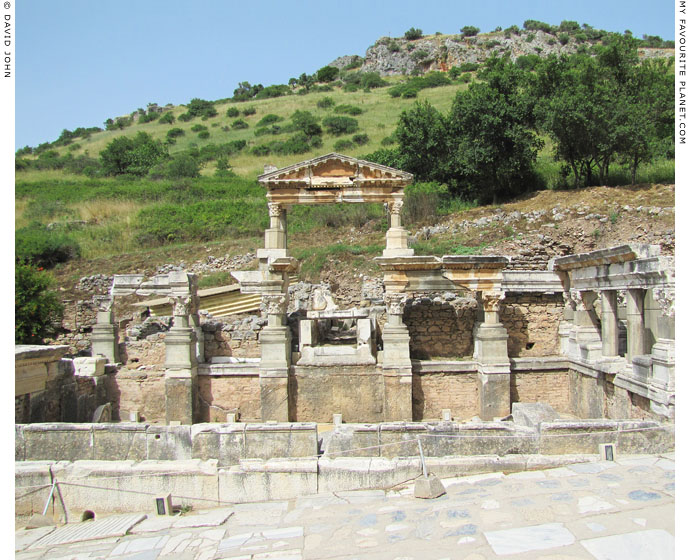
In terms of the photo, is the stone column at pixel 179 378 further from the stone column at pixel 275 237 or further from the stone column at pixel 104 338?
the stone column at pixel 275 237

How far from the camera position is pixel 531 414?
809 cm

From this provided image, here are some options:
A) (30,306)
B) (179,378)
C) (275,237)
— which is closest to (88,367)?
(179,378)

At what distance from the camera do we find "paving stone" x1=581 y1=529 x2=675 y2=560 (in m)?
3.99

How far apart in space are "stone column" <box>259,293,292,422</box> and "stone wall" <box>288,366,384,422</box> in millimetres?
252

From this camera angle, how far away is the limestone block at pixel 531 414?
784 cm

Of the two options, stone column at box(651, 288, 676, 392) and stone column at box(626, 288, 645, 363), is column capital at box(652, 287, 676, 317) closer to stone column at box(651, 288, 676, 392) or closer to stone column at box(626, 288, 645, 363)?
stone column at box(651, 288, 676, 392)

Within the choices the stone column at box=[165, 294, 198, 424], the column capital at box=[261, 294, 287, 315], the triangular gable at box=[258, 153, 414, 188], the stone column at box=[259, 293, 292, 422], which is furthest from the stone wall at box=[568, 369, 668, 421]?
the stone column at box=[165, 294, 198, 424]

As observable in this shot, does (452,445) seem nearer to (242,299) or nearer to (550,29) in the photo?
(242,299)

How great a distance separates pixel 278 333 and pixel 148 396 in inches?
149

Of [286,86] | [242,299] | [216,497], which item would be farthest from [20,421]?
[286,86]

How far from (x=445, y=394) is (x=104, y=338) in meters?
8.51

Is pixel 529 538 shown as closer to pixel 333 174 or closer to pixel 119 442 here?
pixel 119 442

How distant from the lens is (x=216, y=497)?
6.25m

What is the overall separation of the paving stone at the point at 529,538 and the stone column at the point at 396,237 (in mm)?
7370
